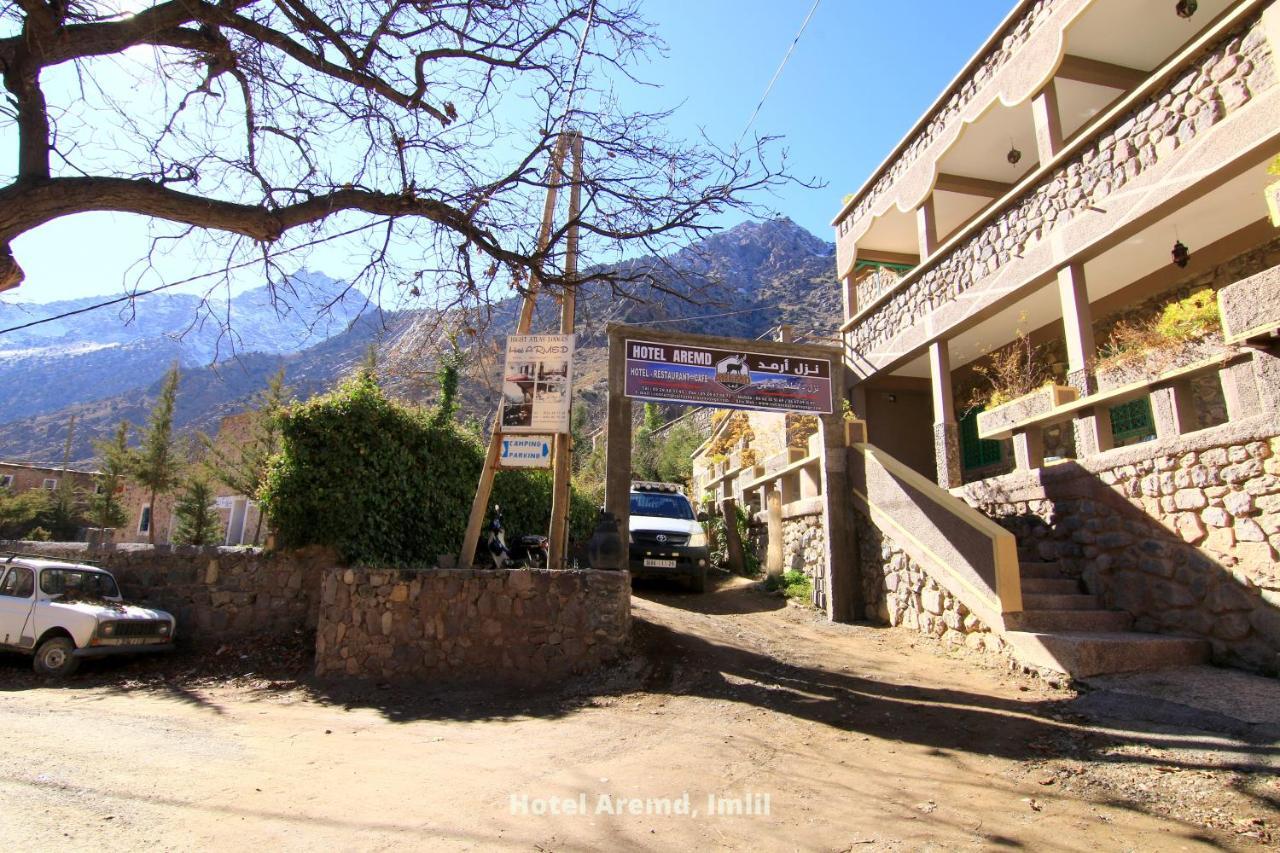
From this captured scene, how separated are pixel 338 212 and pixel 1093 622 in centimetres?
698

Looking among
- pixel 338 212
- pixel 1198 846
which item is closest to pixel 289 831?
pixel 338 212

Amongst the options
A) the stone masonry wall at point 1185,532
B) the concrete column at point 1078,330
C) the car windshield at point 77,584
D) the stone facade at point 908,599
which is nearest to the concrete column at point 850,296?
the concrete column at point 1078,330

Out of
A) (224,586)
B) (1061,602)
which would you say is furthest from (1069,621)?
(224,586)

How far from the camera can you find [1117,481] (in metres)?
6.28

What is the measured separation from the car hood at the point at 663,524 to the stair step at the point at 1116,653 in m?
6.48

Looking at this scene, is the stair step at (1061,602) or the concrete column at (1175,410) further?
the stair step at (1061,602)

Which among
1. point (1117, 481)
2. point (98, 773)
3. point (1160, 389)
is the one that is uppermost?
point (1160, 389)

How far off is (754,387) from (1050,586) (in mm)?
4067

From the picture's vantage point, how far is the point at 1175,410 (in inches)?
226

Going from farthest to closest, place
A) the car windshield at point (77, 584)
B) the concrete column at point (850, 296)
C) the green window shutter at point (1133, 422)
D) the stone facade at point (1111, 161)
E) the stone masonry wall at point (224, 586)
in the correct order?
the concrete column at point (850, 296) < the green window shutter at point (1133, 422) < the stone masonry wall at point (224, 586) < the car windshield at point (77, 584) < the stone facade at point (1111, 161)

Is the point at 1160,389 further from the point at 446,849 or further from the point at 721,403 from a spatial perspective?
the point at 446,849

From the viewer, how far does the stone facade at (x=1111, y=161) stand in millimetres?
6293

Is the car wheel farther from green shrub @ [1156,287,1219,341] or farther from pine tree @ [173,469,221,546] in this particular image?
pine tree @ [173,469,221,546]

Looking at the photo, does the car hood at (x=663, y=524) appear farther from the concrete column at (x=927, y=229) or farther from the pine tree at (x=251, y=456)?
the pine tree at (x=251, y=456)
